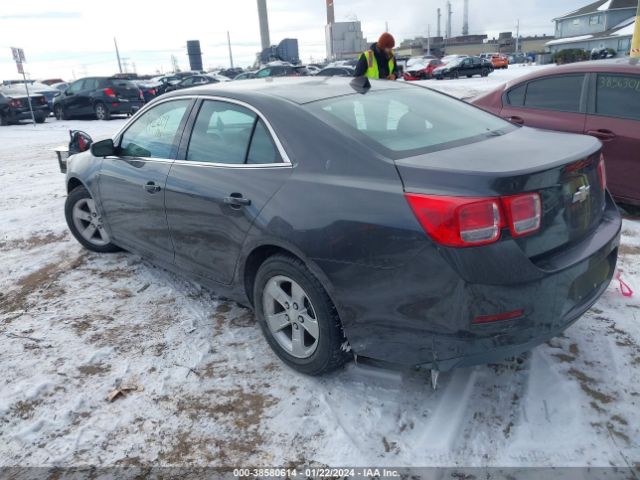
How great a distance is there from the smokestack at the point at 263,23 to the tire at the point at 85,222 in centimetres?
7707

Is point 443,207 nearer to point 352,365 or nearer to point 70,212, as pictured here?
point 352,365

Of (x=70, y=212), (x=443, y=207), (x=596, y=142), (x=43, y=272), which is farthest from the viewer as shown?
(x=70, y=212)

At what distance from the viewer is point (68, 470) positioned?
2.37 m

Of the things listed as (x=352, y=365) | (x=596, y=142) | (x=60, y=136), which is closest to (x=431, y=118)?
(x=596, y=142)

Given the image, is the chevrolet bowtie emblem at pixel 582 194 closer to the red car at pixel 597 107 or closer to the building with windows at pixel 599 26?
the red car at pixel 597 107

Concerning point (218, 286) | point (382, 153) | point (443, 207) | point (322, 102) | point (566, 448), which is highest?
point (322, 102)

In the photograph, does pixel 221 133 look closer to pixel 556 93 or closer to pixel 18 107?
pixel 556 93

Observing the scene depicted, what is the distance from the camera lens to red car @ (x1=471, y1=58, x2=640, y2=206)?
485cm

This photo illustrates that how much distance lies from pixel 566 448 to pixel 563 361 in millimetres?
711

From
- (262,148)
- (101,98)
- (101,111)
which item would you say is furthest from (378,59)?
(101,111)

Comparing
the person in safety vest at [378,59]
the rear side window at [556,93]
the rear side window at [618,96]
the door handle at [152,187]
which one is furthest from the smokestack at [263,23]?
the door handle at [152,187]

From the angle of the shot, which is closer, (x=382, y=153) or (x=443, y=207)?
(x=443, y=207)

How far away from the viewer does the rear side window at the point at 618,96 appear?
4.87 metres

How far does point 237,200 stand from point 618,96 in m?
4.15
